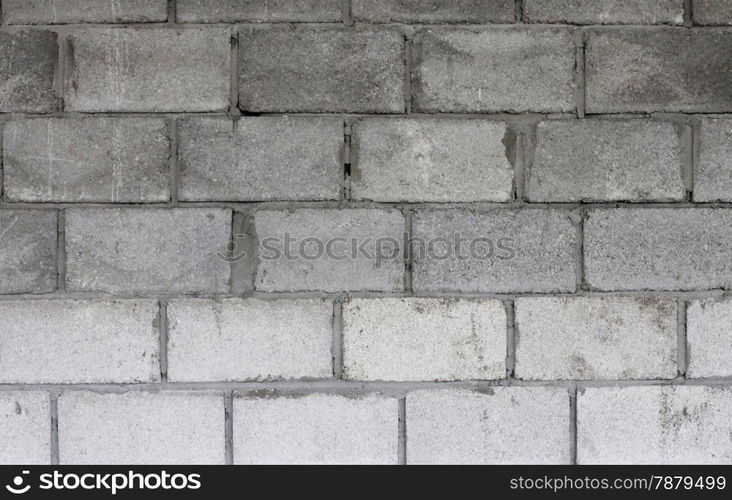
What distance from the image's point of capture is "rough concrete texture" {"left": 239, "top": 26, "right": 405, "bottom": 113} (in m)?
1.82

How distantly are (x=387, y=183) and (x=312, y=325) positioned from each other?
0.47 m

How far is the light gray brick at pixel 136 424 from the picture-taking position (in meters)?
1.85

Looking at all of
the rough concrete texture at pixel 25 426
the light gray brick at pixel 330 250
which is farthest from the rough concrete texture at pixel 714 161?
the rough concrete texture at pixel 25 426

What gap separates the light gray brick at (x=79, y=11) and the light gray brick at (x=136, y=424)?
1085 mm

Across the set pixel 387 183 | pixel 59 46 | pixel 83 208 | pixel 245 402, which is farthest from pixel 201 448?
pixel 59 46

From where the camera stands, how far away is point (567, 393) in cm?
186

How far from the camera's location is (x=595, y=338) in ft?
6.10

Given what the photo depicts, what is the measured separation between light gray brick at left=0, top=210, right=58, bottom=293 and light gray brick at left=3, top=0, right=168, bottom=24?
559 mm

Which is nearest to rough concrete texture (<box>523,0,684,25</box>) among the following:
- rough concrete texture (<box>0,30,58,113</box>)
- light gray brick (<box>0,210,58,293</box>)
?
rough concrete texture (<box>0,30,58,113</box>)

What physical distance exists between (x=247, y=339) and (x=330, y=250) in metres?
0.35

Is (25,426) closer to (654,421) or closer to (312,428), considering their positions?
(312,428)

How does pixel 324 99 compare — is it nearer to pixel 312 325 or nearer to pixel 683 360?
pixel 312 325

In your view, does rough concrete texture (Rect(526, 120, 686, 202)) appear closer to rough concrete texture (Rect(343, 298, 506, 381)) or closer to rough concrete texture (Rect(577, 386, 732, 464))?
rough concrete texture (Rect(343, 298, 506, 381))

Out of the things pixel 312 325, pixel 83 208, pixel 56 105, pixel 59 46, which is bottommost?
pixel 312 325
